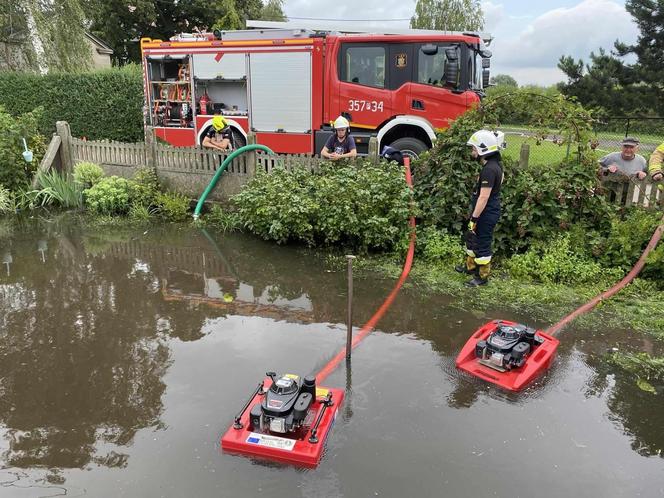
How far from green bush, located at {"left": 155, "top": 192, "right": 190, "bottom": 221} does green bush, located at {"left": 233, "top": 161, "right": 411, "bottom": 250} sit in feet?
5.51

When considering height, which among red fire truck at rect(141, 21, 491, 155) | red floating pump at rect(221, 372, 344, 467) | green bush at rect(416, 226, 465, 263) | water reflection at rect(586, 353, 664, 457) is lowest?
water reflection at rect(586, 353, 664, 457)

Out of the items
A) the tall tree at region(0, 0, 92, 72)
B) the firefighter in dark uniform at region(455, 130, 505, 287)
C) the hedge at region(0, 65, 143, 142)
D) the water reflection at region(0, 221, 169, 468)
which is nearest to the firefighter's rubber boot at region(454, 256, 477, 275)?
the firefighter in dark uniform at region(455, 130, 505, 287)

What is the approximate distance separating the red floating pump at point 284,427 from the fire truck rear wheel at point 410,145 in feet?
22.7

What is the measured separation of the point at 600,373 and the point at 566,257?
2299 millimetres

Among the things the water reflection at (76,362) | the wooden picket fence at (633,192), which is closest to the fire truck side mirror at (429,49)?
the wooden picket fence at (633,192)

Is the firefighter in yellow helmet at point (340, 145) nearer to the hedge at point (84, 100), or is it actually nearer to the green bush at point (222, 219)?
the green bush at point (222, 219)

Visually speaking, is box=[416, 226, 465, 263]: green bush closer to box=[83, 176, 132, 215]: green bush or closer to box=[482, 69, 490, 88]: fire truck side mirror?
box=[482, 69, 490, 88]: fire truck side mirror

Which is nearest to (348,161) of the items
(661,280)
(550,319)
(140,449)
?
(550,319)

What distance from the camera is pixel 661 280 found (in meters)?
5.94

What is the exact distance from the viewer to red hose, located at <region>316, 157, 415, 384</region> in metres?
4.25

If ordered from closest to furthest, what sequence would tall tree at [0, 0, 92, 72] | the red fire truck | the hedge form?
the red fire truck, the hedge, tall tree at [0, 0, 92, 72]

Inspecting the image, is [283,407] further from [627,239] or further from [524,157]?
[524,157]

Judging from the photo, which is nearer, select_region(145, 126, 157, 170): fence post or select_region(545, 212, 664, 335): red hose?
select_region(545, 212, 664, 335): red hose

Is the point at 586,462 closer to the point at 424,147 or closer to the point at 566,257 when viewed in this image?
the point at 566,257
